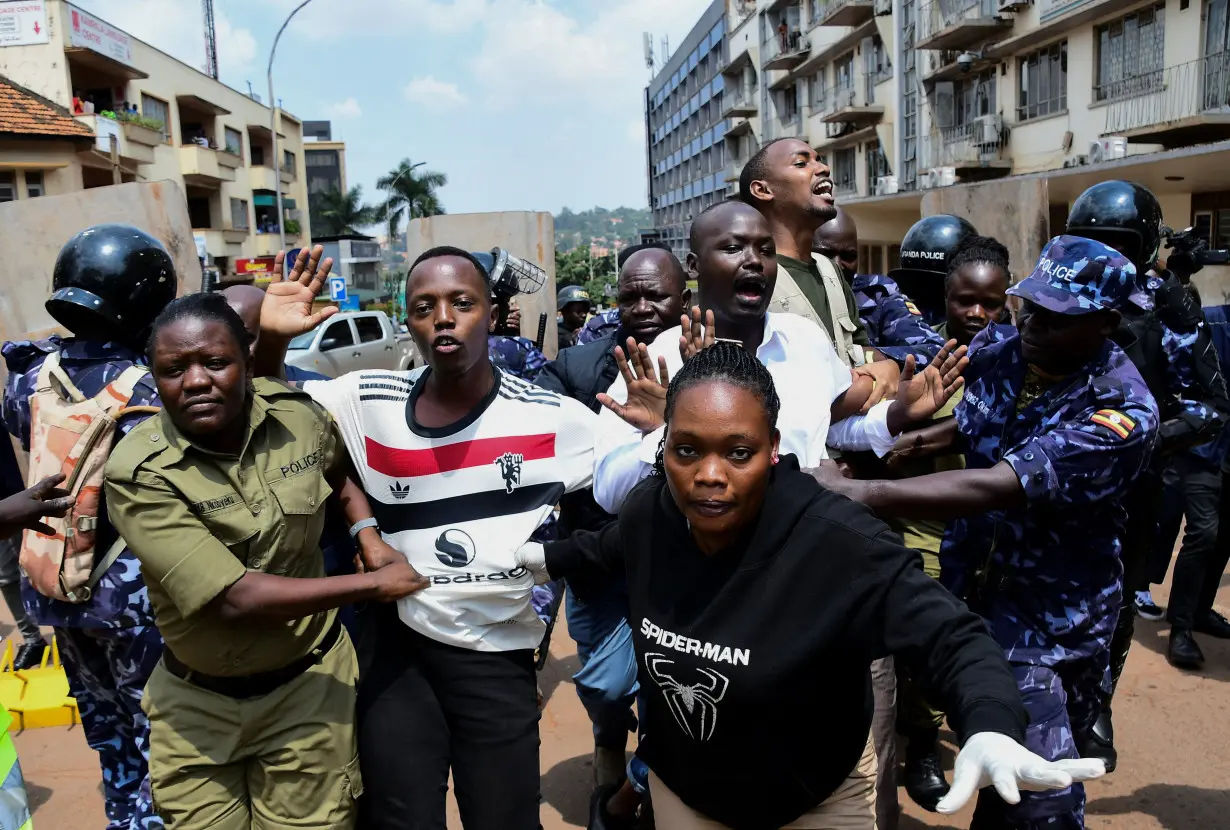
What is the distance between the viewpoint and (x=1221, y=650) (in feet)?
16.4

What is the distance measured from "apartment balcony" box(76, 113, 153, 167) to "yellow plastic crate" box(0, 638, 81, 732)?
2331 cm

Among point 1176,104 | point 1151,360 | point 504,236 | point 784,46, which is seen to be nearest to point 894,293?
point 1151,360

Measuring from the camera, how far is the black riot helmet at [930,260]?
5.21 metres

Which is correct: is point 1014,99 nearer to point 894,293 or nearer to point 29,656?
point 894,293

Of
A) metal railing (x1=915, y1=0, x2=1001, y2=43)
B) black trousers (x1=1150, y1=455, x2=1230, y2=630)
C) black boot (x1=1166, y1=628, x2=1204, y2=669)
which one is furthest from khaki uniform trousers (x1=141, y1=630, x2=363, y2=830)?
metal railing (x1=915, y1=0, x2=1001, y2=43)

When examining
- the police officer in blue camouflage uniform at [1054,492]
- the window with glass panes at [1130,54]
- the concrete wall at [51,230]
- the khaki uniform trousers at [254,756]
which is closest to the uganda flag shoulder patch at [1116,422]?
the police officer in blue camouflage uniform at [1054,492]

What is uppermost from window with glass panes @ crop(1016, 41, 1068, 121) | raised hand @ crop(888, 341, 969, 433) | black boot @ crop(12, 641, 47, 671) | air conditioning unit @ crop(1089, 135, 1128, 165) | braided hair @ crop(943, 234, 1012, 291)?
window with glass panes @ crop(1016, 41, 1068, 121)

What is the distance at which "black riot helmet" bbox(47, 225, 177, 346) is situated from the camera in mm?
2896

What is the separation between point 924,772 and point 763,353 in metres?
1.98

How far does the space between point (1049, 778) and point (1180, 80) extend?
1931cm

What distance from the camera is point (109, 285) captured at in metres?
2.92

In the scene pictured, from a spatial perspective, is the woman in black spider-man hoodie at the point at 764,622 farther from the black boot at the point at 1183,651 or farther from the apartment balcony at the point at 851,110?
the apartment balcony at the point at 851,110

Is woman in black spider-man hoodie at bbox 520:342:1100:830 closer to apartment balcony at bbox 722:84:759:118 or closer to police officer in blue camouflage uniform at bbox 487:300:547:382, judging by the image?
police officer in blue camouflage uniform at bbox 487:300:547:382

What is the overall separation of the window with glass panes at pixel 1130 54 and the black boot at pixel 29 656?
19140mm
